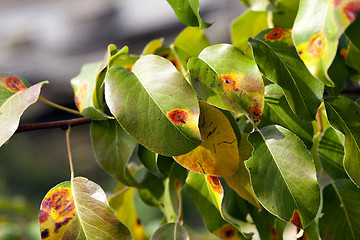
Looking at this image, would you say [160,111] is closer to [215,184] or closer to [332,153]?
[215,184]

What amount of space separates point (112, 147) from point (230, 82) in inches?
6.1

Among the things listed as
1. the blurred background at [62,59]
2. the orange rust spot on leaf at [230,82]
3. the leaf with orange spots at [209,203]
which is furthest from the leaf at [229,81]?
the blurred background at [62,59]

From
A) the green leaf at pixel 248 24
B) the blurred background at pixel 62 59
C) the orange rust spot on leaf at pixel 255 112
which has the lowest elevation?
the blurred background at pixel 62 59

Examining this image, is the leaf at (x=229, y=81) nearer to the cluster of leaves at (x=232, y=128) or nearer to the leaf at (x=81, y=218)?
the cluster of leaves at (x=232, y=128)

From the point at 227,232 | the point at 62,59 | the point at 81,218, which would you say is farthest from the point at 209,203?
the point at 62,59

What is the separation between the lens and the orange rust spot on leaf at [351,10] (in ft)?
0.87

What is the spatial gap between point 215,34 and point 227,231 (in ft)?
11.2

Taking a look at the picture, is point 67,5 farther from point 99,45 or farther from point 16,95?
point 16,95

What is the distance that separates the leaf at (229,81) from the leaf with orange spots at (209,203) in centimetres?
10

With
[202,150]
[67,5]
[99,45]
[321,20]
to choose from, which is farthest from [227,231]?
[67,5]

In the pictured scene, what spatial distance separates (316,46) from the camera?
32cm

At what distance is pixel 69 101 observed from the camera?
13.0 ft

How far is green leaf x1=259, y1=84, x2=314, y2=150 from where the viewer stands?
1.39 ft

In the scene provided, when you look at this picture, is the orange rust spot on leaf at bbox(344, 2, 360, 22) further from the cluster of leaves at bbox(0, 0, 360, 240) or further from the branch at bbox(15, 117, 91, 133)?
the branch at bbox(15, 117, 91, 133)
